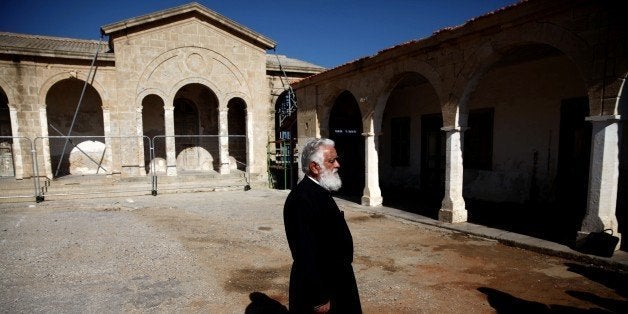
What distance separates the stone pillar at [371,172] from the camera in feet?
30.3

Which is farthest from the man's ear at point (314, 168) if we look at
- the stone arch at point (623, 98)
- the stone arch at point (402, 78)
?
the stone arch at point (402, 78)

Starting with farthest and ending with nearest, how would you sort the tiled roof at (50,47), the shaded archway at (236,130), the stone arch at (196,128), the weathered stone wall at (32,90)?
the shaded archway at (236,130) < the stone arch at (196,128) < the weathered stone wall at (32,90) < the tiled roof at (50,47)

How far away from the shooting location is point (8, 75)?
11727 mm

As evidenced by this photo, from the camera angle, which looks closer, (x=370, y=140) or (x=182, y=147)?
(x=370, y=140)

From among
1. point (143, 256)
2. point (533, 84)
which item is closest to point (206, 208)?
point (143, 256)

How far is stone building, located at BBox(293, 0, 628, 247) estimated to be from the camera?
5008 mm

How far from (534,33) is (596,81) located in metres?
1.26

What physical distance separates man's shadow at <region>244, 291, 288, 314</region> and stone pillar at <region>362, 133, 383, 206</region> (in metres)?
5.77

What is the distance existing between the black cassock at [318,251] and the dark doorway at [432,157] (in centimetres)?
874

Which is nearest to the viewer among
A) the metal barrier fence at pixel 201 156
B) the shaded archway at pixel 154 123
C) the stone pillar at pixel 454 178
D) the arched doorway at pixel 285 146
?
the stone pillar at pixel 454 178

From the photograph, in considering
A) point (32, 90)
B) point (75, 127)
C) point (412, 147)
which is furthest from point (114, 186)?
point (412, 147)

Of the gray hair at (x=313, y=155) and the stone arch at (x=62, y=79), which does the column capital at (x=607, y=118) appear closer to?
the gray hair at (x=313, y=155)

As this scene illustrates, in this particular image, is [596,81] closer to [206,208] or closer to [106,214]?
[206,208]

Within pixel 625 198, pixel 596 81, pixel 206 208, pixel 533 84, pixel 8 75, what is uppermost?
pixel 8 75
